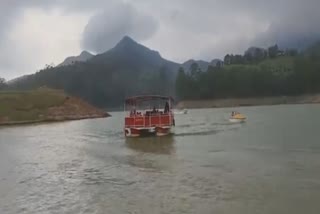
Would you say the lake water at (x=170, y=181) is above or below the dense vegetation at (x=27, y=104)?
below

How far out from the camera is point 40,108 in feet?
406

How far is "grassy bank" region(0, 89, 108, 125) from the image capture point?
A: 383ft

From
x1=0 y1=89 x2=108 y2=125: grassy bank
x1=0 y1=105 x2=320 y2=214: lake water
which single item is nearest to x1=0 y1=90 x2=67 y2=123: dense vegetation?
x1=0 y1=89 x2=108 y2=125: grassy bank

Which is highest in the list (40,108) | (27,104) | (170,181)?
(27,104)

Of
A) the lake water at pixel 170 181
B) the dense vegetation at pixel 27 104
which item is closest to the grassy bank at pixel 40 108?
the dense vegetation at pixel 27 104

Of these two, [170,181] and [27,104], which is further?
[27,104]

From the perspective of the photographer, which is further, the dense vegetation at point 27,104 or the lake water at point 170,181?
the dense vegetation at point 27,104

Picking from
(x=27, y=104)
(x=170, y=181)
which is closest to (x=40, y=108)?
(x=27, y=104)

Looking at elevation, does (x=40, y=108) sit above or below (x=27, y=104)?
below

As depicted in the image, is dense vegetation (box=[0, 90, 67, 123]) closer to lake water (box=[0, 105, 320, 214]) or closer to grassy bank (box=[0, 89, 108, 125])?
grassy bank (box=[0, 89, 108, 125])

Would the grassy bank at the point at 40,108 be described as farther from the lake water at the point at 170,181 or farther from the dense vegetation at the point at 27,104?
the lake water at the point at 170,181

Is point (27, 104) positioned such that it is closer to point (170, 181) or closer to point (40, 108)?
point (40, 108)

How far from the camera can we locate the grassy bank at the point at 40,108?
11675cm

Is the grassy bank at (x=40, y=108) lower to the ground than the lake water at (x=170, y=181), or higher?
higher
